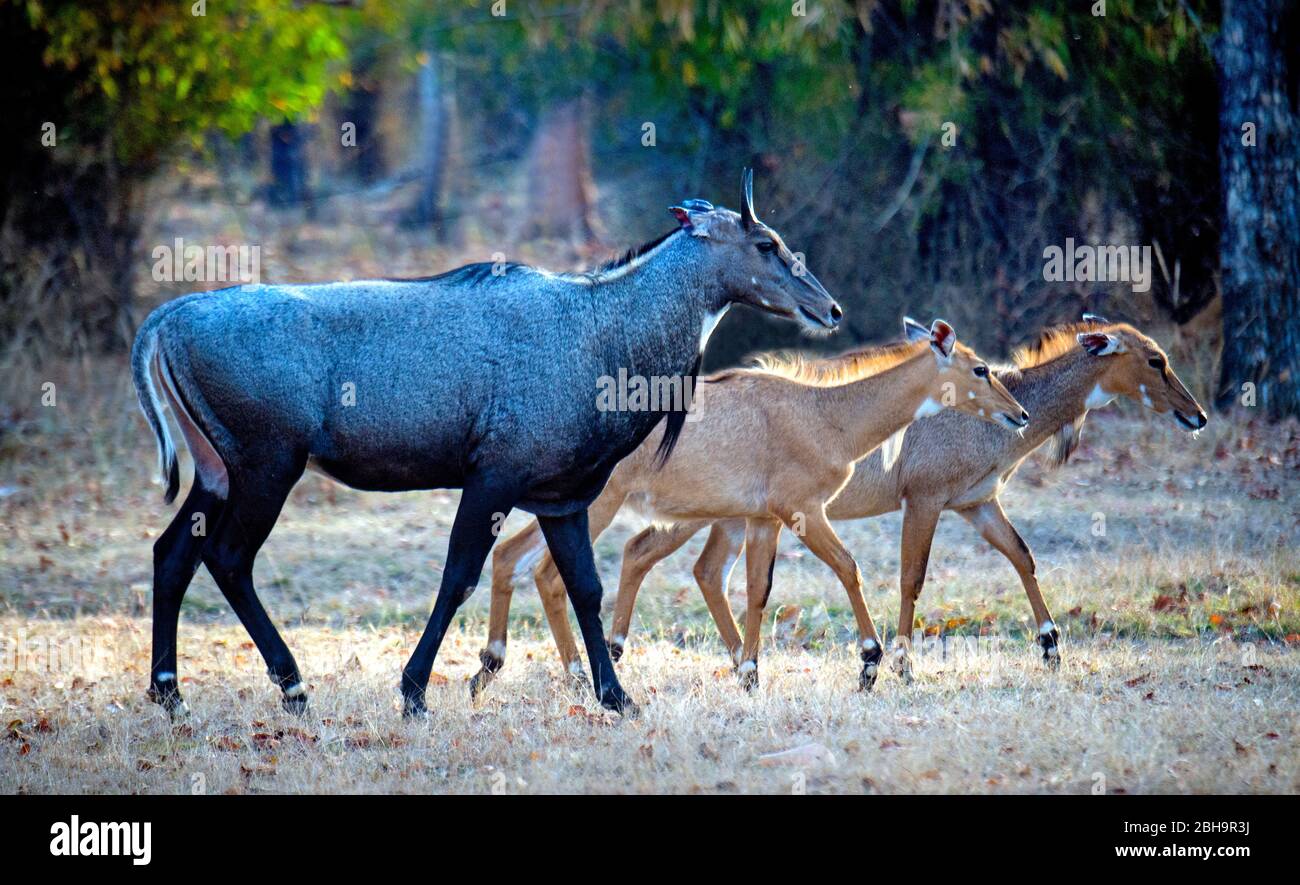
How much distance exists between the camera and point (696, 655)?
10609mm

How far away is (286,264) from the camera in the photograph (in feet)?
83.4

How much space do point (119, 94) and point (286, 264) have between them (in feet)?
25.1

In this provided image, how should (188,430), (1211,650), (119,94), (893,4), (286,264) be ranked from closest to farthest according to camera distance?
(188,430), (1211,650), (119,94), (893,4), (286,264)

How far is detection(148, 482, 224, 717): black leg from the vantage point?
877 cm

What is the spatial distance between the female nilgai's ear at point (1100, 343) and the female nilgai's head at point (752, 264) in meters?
3.11

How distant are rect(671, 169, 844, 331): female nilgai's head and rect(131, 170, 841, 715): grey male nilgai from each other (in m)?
0.01

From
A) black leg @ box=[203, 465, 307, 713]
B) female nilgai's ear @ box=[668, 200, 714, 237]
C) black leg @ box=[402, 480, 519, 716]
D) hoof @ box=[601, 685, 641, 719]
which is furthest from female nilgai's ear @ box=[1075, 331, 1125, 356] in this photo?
black leg @ box=[203, 465, 307, 713]

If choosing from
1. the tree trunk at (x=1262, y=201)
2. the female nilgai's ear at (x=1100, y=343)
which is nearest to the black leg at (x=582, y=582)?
the female nilgai's ear at (x=1100, y=343)

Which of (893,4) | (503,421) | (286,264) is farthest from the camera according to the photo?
(286,264)

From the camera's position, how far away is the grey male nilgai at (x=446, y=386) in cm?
826

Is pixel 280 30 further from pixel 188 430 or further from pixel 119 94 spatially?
pixel 188 430

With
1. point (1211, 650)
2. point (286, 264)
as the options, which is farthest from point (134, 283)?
point (1211, 650)

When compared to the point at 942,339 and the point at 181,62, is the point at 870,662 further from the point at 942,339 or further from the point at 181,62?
the point at 181,62

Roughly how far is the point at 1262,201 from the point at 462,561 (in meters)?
11.6
